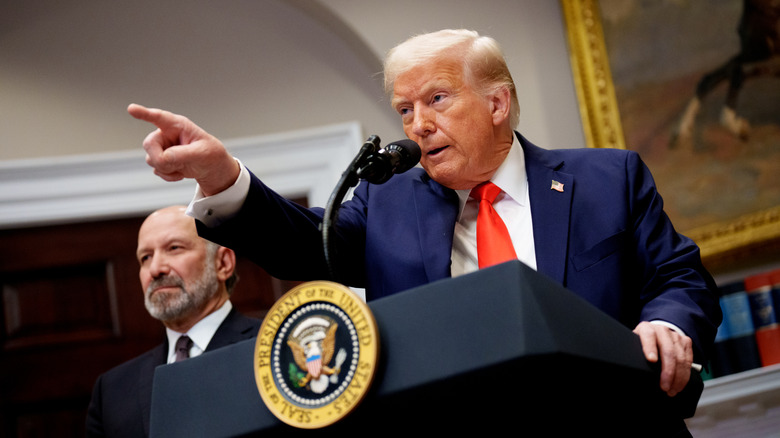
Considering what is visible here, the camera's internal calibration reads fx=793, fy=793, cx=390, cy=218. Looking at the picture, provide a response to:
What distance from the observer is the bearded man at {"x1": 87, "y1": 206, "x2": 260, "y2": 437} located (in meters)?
2.74

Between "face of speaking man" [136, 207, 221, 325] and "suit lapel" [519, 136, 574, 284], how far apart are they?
5.25 ft

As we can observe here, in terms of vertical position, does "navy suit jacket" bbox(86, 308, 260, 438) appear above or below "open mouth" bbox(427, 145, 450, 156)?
below

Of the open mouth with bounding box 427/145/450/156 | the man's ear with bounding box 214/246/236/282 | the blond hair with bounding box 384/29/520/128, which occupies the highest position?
the blond hair with bounding box 384/29/520/128

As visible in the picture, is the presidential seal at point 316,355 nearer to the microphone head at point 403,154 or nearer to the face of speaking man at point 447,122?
the microphone head at point 403,154

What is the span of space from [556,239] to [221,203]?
2.03 ft

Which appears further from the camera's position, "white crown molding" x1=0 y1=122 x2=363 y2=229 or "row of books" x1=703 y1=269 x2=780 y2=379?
"white crown molding" x1=0 y1=122 x2=363 y2=229

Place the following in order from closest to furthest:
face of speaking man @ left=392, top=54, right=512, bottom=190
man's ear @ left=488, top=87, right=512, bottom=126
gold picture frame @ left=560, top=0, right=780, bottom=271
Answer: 1. face of speaking man @ left=392, top=54, right=512, bottom=190
2. man's ear @ left=488, top=87, right=512, bottom=126
3. gold picture frame @ left=560, top=0, right=780, bottom=271

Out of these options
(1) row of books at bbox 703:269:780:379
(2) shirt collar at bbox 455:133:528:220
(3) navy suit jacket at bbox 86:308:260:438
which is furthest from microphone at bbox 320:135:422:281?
(1) row of books at bbox 703:269:780:379

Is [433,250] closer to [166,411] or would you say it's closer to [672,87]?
[166,411]

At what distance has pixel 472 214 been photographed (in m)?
1.67

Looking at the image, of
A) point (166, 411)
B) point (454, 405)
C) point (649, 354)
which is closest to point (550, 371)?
point (454, 405)

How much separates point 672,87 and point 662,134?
190 mm

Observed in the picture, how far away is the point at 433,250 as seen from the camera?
4.94 feet

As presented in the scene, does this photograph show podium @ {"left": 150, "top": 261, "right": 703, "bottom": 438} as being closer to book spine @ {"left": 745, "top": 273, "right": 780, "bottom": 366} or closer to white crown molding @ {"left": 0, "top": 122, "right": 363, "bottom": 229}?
book spine @ {"left": 745, "top": 273, "right": 780, "bottom": 366}
